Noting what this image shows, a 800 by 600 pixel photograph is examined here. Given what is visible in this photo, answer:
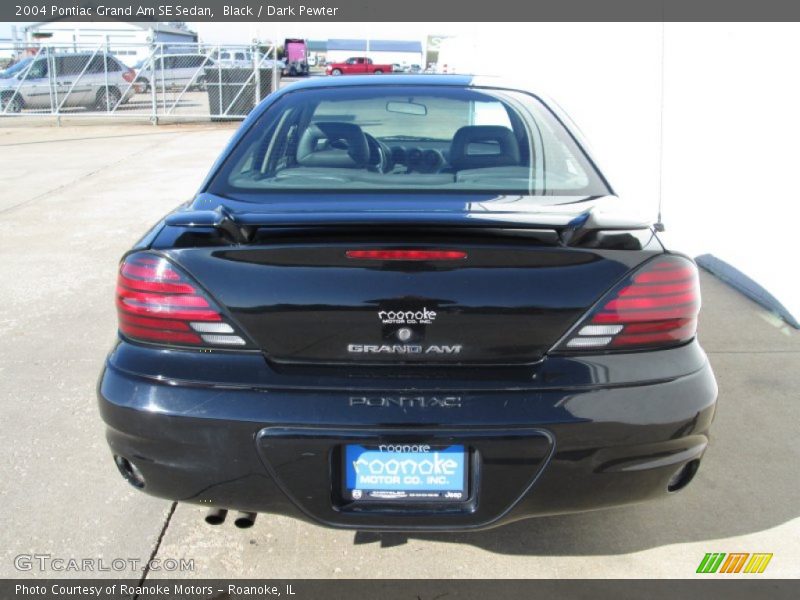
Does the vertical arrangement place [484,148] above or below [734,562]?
above

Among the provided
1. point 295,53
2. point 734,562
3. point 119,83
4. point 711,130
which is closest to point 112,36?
point 119,83

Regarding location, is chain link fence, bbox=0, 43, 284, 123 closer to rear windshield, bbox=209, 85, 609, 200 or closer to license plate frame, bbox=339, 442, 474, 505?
rear windshield, bbox=209, 85, 609, 200

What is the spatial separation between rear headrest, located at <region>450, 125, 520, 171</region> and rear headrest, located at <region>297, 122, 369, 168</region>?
360 millimetres

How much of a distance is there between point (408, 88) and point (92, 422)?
2.13 meters

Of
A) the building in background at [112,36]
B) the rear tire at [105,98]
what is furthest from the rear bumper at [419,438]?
the rear tire at [105,98]

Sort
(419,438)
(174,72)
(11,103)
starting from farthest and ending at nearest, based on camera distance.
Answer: (174,72) < (11,103) < (419,438)

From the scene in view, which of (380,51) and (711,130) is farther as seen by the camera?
(380,51)

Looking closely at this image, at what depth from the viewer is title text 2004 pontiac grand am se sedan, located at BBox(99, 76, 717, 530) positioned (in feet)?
7.08

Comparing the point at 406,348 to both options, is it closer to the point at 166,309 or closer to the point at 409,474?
the point at 409,474

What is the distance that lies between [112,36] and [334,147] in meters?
20.3

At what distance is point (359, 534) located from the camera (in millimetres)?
2834

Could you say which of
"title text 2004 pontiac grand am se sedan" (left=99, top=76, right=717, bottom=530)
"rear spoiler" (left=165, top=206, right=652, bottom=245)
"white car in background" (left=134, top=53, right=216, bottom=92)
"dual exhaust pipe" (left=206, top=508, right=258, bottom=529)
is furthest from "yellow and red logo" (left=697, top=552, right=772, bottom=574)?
"white car in background" (left=134, top=53, right=216, bottom=92)
